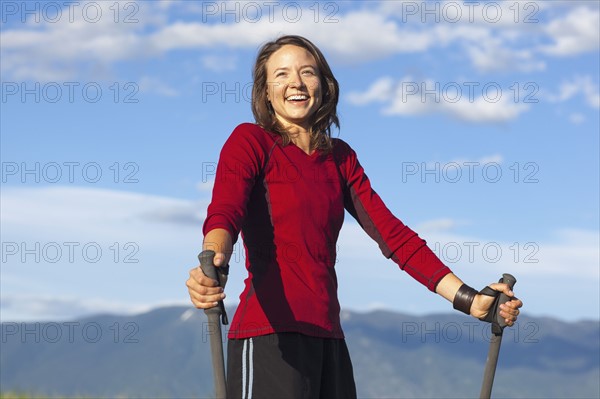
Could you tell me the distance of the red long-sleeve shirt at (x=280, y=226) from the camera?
3902 millimetres

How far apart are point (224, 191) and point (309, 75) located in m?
0.78

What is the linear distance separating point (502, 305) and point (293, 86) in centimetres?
133

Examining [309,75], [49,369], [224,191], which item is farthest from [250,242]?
[49,369]

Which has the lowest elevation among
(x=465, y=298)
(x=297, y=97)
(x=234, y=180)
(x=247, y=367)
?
(x=247, y=367)

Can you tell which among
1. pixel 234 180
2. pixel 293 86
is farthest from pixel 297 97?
pixel 234 180

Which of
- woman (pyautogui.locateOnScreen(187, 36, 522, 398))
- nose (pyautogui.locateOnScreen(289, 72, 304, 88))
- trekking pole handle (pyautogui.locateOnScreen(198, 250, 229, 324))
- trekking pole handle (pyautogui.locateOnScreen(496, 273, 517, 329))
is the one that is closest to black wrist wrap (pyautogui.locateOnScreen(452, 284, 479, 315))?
woman (pyautogui.locateOnScreen(187, 36, 522, 398))

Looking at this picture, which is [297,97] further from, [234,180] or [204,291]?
[204,291]

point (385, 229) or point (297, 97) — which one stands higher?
point (297, 97)

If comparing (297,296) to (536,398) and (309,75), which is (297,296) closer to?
(309,75)

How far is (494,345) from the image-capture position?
13.8ft

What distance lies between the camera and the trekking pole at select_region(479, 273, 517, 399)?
4172 millimetres

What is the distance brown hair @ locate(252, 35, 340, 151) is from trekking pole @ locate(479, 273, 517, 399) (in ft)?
3.28

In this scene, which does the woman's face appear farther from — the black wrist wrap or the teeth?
the black wrist wrap

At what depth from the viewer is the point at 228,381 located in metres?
3.92
